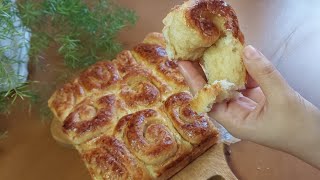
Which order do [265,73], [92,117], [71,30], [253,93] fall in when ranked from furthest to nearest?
1. [71,30]
2. [92,117]
3. [253,93]
4. [265,73]

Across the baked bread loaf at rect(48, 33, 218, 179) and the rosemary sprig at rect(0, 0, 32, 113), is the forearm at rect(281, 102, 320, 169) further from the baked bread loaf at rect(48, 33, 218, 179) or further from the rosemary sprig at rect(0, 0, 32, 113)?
the rosemary sprig at rect(0, 0, 32, 113)

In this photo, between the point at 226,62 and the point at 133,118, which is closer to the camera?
the point at 226,62

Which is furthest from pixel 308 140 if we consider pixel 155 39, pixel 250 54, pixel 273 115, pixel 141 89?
pixel 155 39

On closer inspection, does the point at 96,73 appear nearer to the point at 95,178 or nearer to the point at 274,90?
the point at 95,178

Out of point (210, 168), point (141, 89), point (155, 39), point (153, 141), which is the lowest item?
point (210, 168)

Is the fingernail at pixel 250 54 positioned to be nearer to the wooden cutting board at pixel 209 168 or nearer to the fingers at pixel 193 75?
the fingers at pixel 193 75

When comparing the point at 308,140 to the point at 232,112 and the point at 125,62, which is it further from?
the point at 125,62

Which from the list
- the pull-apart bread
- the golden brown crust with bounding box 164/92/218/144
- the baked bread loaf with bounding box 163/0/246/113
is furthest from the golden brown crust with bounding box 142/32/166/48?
the baked bread loaf with bounding box 163/0/246/113

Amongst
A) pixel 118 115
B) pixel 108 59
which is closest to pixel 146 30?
pixel 108 59
